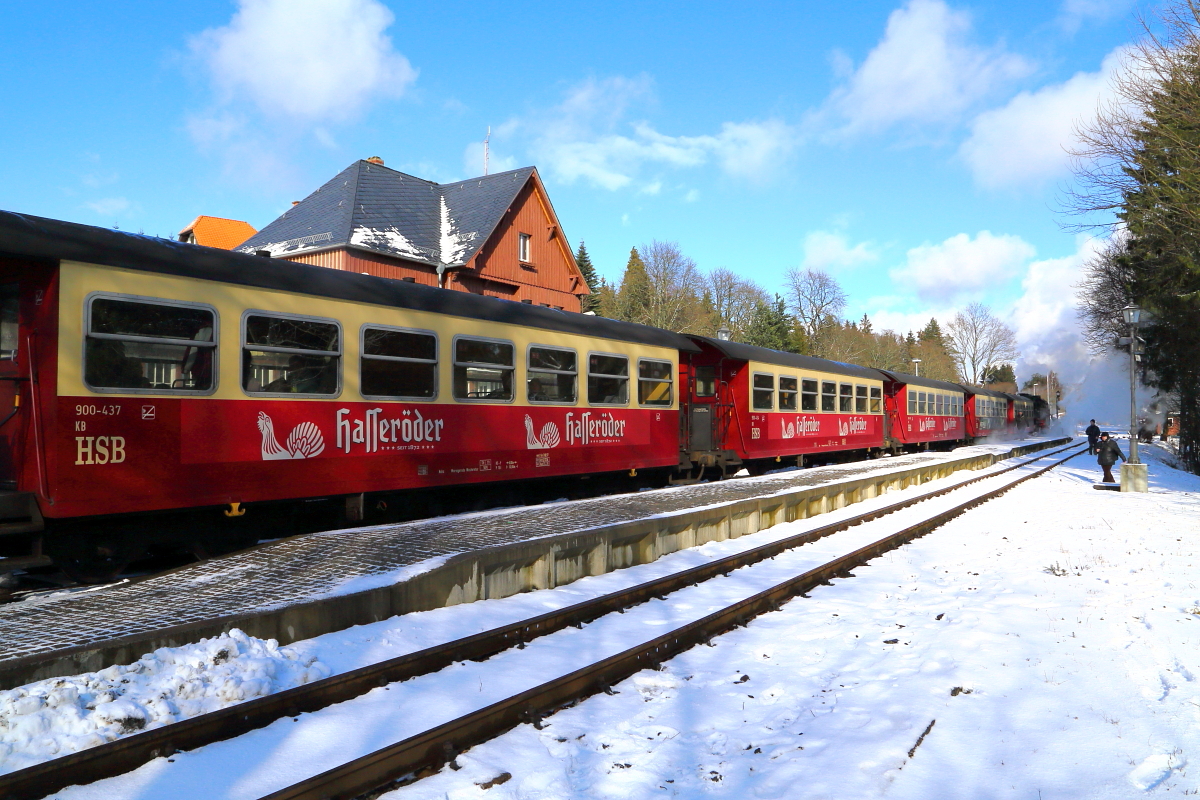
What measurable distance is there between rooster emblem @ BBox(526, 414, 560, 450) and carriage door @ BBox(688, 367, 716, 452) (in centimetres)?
528

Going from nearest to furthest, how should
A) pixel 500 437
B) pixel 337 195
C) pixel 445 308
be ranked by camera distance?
pixel 445 308
pixel 500 437
pixel 337 195

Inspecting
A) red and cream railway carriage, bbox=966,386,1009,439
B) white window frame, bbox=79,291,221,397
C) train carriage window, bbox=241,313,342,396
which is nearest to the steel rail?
white window frame, bbox=79,291,221,397

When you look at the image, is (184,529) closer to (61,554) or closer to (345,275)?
(61,554)

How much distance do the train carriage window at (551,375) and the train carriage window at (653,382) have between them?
1990mm

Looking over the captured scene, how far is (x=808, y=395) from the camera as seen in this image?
1997 cm

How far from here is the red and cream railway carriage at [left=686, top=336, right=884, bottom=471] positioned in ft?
54.4

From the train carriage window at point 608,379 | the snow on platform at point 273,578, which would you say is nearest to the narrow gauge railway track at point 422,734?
the snow on platform at point 273,578

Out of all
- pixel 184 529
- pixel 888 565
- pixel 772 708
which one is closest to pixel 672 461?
pixel 888 565

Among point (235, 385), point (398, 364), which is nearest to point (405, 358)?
point (398, 364)

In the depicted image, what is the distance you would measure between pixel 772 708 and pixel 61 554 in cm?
608

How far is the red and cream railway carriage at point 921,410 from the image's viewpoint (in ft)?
89.0

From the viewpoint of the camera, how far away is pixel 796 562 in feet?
30.0

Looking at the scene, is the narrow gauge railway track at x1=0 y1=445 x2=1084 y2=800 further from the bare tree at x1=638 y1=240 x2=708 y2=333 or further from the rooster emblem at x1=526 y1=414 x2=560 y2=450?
the bare tree at x1=638 y1=240 x2=708 y2=333

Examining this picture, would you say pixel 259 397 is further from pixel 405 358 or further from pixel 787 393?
pixel 787 393
